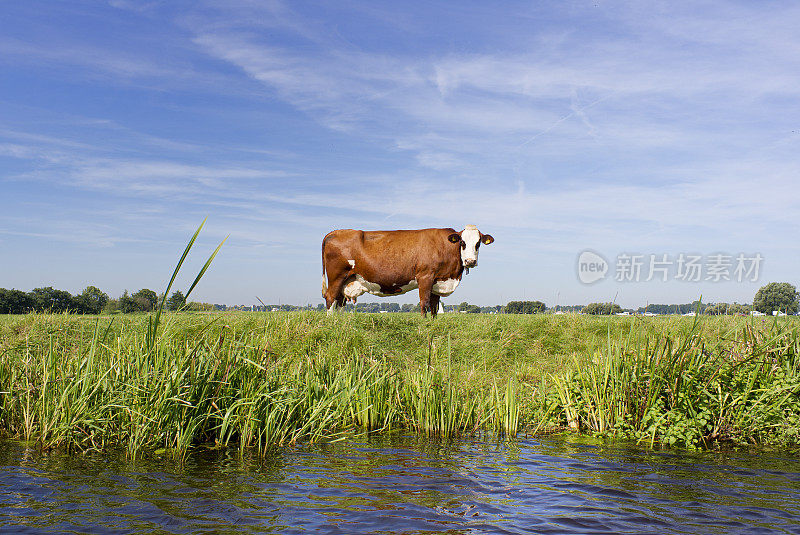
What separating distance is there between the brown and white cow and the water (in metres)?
8.92

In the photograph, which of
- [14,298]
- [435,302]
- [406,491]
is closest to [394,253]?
[435,302]

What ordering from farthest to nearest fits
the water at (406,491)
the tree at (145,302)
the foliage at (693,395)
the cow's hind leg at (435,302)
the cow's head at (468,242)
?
the cow's hind leg at (435,302) < the cow's head at (468,242) < the tree at (145,302) < the foliage at (693,395) < the water at (406,491)

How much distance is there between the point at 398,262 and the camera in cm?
1562

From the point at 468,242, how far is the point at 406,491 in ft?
36.1

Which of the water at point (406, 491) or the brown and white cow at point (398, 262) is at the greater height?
the brown and white cow at point (398, 262)

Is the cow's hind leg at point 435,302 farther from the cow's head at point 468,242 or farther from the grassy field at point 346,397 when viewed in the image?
the grassy field at point 346,397

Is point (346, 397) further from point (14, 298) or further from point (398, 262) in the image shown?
point (14, 298)

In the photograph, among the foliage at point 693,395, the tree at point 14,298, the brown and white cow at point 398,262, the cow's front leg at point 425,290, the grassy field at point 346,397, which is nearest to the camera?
the grassy field at point 346,397

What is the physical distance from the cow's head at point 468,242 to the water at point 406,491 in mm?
9120

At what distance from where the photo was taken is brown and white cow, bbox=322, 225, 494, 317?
51.0ft

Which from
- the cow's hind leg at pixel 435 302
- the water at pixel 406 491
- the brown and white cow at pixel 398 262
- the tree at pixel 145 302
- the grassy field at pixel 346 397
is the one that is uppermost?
the brown and white cow at pixel 398 262

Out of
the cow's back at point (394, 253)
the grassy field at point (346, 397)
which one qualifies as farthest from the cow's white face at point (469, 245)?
the grassy field at point (346, 397)

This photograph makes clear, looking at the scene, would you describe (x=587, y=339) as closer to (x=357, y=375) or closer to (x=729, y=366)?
(x=729, y=366)

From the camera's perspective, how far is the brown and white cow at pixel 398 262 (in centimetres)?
1554
